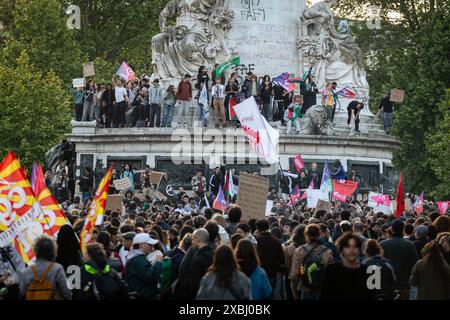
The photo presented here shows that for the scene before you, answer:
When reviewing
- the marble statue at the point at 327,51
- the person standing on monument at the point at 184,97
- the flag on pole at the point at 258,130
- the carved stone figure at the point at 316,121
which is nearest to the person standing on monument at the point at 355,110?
the carved stone figure at the point at 316,121

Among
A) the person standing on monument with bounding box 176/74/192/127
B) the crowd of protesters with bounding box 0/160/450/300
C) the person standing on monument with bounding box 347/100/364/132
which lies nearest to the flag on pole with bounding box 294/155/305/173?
the person standing on monument with bounding box 176/74/192/127

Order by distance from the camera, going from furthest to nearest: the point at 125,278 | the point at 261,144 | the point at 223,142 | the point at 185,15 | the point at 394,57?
1. the point at 394,57
2. the point at 185,15
3. the point at 223,142
4. the point at 261,144
5. the point at 125,278

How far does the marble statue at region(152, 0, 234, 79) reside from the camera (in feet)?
152

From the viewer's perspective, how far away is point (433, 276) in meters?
16.4

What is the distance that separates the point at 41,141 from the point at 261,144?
1117 inches

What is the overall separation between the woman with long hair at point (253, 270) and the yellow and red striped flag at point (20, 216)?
2711mm

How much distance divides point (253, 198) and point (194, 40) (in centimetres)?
2434

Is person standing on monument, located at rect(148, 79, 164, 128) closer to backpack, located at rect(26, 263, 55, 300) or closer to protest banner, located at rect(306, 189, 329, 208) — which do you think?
protest banner, located at rect(306, 189, 329, 208)

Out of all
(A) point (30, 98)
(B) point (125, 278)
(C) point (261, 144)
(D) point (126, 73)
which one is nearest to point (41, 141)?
(A) point (30, 98)

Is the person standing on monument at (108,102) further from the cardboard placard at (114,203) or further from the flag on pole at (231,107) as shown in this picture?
the cardboard placard at (114,203)

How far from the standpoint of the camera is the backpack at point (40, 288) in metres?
14.6

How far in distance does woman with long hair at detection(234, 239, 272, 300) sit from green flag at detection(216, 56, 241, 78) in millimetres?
29182

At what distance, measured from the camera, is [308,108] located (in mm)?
44375
